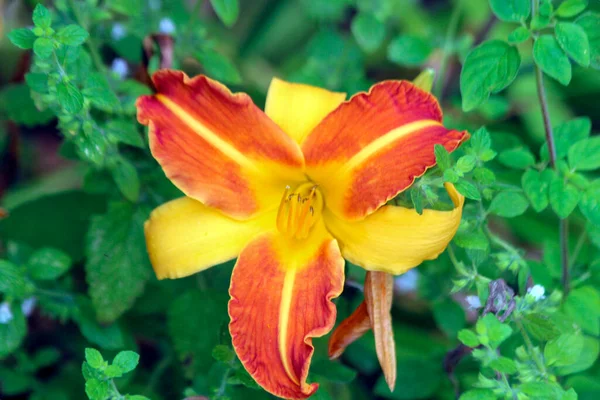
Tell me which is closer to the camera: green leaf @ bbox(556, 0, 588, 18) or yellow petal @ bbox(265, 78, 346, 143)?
green leaf @ bbox(556, 0, 588, 18)

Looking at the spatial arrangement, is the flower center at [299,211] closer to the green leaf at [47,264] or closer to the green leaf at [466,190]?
the green leaf at [466,190]

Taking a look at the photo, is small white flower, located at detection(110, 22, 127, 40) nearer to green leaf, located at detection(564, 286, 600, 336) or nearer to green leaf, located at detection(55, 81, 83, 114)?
green leaf, located at detection(55, 81, 83, 114)

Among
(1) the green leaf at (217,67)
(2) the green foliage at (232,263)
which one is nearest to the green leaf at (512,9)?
(2) the green foliage at (232,263)

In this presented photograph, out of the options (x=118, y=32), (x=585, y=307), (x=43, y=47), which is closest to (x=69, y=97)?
(x=43, y=47)

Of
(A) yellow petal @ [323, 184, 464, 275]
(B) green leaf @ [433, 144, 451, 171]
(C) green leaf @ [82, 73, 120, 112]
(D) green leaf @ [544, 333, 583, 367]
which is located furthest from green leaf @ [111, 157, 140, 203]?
(D) green leaf @ [544, 333, 583, 367]

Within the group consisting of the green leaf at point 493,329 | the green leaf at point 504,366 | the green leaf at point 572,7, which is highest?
the green leaf at point 572,7

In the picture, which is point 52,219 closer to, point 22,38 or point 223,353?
point 22,38
